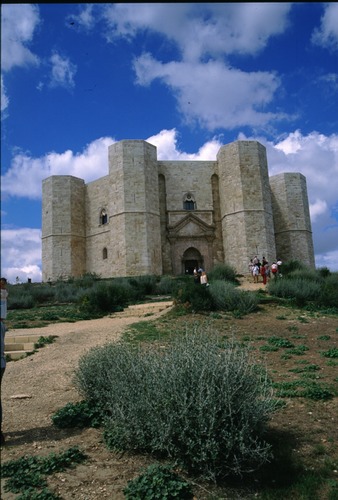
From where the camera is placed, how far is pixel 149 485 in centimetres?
348

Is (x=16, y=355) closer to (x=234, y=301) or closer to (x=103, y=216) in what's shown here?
(x=234, y=301)

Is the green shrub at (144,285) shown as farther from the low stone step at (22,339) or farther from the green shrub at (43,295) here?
the low stone step at (22,339)

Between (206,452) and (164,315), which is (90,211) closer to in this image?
(164,315)

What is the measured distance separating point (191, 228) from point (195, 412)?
2555 centimetres

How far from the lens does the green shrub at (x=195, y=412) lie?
3.71 meters

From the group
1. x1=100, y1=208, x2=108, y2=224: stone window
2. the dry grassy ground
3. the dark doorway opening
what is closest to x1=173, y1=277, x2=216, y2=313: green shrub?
the dry grassy ground

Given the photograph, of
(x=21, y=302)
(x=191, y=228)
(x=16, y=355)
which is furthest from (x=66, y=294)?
(x=191, y=228)

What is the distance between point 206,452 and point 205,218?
26.3m

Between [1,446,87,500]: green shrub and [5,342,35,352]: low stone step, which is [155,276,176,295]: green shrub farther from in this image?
[1,446,87,500]: green shrub

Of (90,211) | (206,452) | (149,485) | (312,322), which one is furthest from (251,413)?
(90,211)

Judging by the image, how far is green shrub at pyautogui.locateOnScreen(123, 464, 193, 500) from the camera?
337cm

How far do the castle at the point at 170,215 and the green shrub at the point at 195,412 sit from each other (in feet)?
71.6

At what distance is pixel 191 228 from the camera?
29.1 metres

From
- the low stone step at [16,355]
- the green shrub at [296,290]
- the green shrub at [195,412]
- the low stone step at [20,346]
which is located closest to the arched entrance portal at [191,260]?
the green shrub at [296,290]
